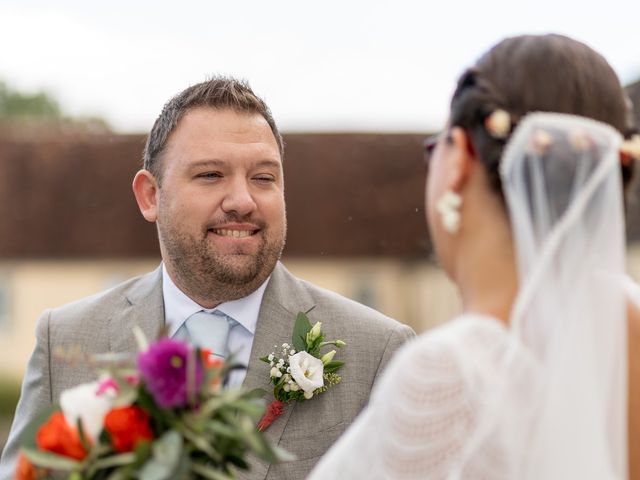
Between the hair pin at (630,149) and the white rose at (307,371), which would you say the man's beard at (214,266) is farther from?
the hair pin at (630,149)

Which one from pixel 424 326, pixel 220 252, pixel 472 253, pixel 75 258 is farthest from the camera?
pixel 75 258

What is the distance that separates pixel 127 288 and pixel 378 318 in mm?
1201

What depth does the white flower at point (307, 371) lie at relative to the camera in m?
4.32

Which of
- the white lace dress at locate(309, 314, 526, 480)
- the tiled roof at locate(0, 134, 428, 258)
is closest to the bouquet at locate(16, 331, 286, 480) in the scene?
the white lace dress at locate(309, 314, 526, 480)

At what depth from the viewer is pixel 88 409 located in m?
2.98

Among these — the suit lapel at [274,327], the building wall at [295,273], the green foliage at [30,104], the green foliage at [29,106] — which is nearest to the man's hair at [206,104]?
the suit lapel at [274,327]

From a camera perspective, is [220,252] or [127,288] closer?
[220,252]

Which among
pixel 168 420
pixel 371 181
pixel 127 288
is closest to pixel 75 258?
pixel 371 181

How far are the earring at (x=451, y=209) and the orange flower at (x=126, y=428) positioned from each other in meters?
1.02

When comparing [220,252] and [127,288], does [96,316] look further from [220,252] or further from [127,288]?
[220,252]

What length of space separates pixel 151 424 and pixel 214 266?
163 cm

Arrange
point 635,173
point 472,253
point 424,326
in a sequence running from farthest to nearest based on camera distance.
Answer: point 424,326 → point 635,173 → point 472,253

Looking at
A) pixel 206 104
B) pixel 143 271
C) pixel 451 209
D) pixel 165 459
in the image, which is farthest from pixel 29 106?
pixel 451 209

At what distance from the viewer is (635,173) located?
3.11 m
